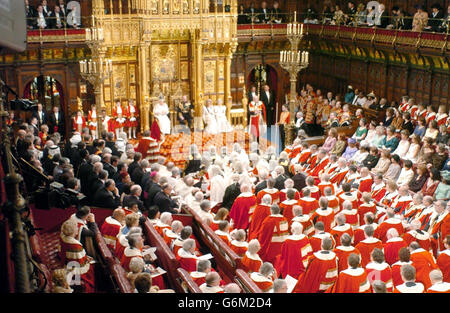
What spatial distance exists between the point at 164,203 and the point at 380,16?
44.8 ft

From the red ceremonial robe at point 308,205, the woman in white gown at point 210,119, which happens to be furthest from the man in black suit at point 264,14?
the red ceremonial robe at point 308,205

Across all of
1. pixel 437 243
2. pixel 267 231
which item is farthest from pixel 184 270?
pixel 437 243

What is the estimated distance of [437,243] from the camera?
11.4 m

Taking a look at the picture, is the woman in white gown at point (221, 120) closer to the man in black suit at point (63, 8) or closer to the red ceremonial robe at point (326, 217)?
the man in black suit at point (63, 8)

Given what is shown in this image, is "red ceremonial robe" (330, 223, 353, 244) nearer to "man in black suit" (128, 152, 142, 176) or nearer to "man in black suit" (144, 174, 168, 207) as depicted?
"man in black suit" (144, 174, 168, 207)

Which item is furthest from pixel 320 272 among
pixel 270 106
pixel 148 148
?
pixel 270 106

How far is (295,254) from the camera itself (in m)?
10.5

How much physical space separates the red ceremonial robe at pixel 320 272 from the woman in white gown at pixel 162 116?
12.9 metres

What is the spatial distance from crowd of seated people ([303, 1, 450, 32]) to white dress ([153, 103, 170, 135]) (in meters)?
8.80

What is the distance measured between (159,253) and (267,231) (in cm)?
313

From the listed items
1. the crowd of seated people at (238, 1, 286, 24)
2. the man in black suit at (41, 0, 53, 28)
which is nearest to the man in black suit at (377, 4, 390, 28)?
the crowd of seated people at (238, 1, 286, 24)

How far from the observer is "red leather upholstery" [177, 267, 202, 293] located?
7606 millimetres

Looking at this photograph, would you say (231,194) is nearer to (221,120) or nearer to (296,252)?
(296,252)

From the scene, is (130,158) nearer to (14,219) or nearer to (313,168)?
(313,168)
